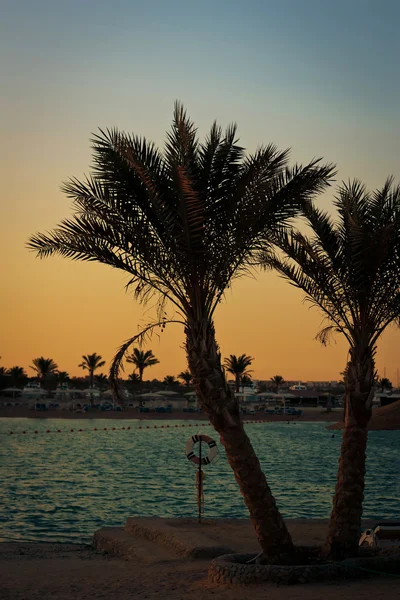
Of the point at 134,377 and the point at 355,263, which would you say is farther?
the point at 134,377

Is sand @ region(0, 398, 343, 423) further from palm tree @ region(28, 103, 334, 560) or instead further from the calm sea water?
palm tree @ region(28, 103, 334, 560)

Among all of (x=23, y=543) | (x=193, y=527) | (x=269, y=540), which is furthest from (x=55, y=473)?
(x=269, y=540)

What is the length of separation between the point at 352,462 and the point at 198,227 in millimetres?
4272

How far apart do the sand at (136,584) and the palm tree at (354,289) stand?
1423mm

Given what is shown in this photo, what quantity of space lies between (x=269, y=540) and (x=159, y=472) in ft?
92.9

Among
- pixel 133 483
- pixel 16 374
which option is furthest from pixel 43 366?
pixel 133 483

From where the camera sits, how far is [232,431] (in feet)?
33.6

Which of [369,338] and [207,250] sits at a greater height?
[207,250]

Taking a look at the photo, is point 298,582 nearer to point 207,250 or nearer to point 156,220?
point 207,250

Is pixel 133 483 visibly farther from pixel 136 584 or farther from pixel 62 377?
pixel 62 377

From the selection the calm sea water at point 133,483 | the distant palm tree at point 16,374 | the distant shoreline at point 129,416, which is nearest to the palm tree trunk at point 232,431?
the calm sea water at point 133,483

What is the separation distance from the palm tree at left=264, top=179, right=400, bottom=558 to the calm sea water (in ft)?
31.3

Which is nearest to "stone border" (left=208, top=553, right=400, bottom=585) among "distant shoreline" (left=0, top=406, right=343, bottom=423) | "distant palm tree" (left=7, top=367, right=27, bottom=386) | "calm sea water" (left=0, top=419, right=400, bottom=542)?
"calm sea water" (left=0, top=419, right=400, bottom=542)

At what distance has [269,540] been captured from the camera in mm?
10578
